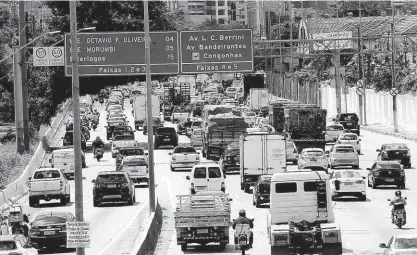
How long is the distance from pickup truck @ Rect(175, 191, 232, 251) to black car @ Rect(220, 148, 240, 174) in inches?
1133

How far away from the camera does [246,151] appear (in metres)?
51.4

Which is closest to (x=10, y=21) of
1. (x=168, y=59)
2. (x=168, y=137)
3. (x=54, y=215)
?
(x=168, y=137)

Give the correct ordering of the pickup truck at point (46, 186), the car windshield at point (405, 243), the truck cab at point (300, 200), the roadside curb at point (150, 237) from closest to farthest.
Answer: the car windshield at point (405, 243) < the roadside curb at point (150, 237) < the truck cab at point (300, 200) < the pickup truck at point (46, 186)

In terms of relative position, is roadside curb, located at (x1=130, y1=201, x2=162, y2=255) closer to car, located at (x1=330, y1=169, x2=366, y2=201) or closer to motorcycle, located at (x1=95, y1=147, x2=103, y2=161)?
car, located at (x1=330, y1=169, x2=366, y2=201)

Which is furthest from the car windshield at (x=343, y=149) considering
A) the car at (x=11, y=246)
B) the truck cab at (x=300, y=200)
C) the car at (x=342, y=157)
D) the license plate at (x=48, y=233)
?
the car at (x=11, y=246)

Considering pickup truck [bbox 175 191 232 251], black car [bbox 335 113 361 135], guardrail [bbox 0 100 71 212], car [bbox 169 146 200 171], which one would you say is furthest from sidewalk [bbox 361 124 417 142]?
pickup truck [bbox 175 191 232 251]

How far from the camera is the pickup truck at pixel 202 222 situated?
104 ft

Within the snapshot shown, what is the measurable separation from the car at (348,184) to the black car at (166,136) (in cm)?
3654

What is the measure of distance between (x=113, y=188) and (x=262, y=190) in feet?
24.8

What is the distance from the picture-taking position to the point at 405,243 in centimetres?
2392

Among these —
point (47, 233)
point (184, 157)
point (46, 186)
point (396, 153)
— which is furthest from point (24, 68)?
point (47, 233)

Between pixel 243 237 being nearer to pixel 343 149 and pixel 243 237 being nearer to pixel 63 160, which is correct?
pixel 343 149

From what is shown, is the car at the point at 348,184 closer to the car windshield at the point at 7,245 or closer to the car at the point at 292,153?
the car at the point at 292,153

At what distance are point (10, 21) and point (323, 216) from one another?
107351mm
